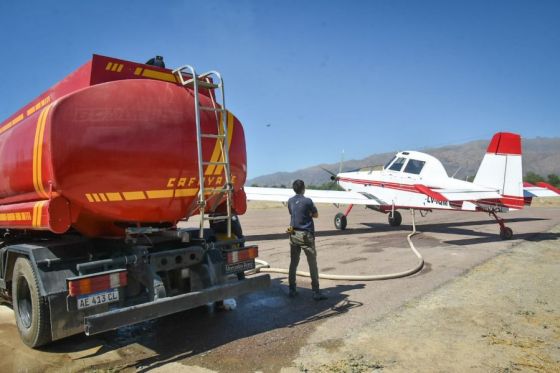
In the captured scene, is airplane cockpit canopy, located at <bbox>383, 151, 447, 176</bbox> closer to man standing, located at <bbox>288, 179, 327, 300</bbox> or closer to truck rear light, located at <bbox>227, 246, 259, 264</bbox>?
man standing, located at <bbox>288, 179, 327, 300</bbox>

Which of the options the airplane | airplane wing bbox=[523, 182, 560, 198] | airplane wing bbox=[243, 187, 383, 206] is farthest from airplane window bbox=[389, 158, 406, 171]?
airplane wing bbox=[523, 182, 560, 198]

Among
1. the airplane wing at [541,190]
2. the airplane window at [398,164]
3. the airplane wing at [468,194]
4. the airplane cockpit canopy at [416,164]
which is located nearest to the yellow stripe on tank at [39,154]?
the airplane wing at [468,194]

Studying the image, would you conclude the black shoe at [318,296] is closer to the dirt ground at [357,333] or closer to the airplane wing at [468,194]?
the dirt ground at [357,333]

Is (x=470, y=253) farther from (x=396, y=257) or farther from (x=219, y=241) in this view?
(x=219, y=241)

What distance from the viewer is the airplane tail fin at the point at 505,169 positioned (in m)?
13.8

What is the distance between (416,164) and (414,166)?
0.11 metres

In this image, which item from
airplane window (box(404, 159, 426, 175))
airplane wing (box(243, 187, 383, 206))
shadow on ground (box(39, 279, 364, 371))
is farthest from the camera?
airplane wing (box(243, 187, 383, 206))

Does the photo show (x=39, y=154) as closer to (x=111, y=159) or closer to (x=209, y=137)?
(x=111, y=159)

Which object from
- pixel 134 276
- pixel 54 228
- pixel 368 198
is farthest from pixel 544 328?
pixel 368 198

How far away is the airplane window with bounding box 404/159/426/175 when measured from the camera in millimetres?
16531

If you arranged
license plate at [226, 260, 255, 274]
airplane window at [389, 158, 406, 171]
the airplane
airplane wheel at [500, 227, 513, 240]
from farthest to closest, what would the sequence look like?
airplane window at [389, 158, 406, 171]
the airplane
airplane wheel at [500, 227, 513, 240]
license plate at [226, 260, 255, 274]

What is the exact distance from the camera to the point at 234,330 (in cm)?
536

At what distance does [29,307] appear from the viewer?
5.20m

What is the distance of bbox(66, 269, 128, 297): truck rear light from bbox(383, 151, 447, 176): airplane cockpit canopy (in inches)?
553
